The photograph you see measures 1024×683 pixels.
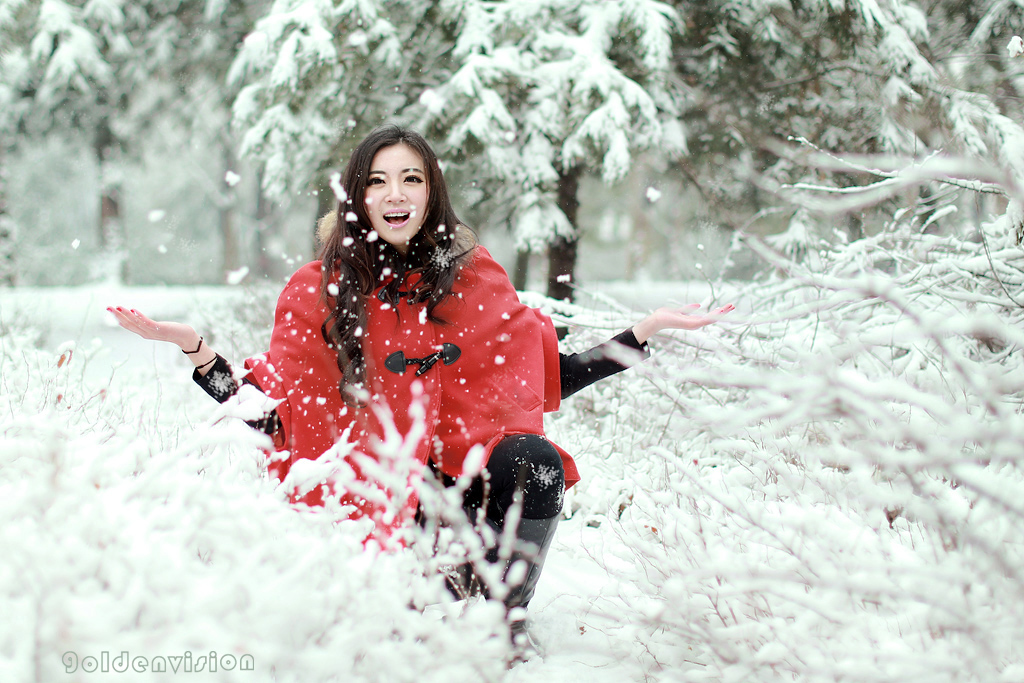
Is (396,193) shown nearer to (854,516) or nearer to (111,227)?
(854,516)

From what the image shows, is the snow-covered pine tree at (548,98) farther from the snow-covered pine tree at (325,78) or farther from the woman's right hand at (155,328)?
the woman's right hand at (155,328)

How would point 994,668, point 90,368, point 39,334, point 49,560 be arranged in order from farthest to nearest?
point 90,368 → point 39,334 → point 994,668 → point 49,560

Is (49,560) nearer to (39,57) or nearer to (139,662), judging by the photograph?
(139,662)

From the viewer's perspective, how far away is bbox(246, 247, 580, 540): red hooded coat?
2275 millimetres

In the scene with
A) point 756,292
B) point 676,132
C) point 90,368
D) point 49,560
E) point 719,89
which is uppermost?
point 719,89

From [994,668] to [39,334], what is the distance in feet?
20.6

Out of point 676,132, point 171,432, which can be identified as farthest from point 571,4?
point 171,432

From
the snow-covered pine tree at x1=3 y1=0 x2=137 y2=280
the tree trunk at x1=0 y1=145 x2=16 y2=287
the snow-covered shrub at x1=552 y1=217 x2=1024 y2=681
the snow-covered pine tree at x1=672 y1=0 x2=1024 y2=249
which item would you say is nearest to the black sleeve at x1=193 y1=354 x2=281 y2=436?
the snow-covered shrub at x1=552 y1=217 x2=1024 y2=681

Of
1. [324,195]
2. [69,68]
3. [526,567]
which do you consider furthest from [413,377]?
[69,68]

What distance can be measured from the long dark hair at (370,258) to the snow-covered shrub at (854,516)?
89 cm

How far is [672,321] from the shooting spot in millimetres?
2291

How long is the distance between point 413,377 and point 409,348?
0.10 m

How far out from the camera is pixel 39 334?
547 centimetres

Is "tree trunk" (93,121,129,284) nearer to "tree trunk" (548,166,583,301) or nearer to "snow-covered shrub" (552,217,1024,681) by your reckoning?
"tree trunk" (548,166,583,301)
